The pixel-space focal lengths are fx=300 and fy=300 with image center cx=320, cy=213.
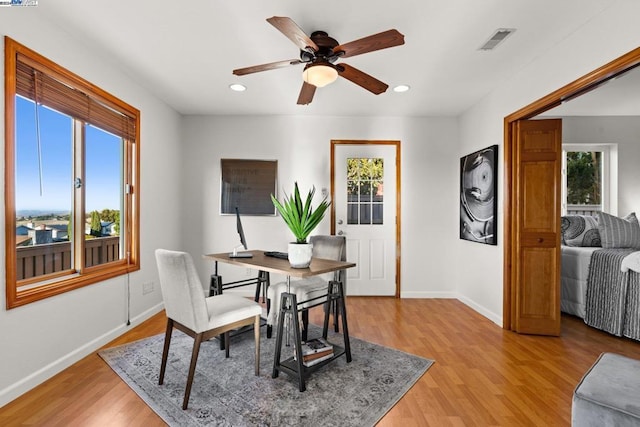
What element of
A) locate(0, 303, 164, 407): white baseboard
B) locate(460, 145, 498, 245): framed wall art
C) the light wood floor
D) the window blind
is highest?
the window blind

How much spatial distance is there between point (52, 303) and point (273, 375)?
A: 1.63 m

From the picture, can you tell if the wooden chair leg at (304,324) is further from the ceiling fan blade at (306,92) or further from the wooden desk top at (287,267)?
the ceiling fan blade at (306,92)

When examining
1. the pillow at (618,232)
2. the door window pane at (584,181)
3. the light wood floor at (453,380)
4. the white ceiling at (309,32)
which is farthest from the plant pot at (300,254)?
the door window pane at (584,181)

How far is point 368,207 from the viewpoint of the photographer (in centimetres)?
412

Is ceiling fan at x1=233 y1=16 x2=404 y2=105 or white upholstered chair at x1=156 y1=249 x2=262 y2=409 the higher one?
ceiling fan at x1=233 y1=16 x2=404 y2=105

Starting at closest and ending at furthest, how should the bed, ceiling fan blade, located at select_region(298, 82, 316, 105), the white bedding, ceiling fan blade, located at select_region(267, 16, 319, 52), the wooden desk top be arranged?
1. ceiling fan blade, located at select_region(267, 16, 319, 52)
2. the wooden desk top
3. ceiling fan blade, located at select_region(298, 82, 316, 105)
4. the bed
5. the white bedding

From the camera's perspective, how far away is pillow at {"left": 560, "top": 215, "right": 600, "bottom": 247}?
11.2ft

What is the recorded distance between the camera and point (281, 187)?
4109 mm

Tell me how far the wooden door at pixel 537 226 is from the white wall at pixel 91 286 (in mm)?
3784

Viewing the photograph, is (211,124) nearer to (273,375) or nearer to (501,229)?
(273,375)

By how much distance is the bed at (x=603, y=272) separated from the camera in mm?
2718

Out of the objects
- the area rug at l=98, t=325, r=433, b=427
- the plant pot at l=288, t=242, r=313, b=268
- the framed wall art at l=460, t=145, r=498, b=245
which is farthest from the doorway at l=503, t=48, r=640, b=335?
the plant pot at l=288, t=242, r=313, b=268

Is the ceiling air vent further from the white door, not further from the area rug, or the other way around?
the area rug

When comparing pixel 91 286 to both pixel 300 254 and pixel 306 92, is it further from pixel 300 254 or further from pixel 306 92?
pixel 306 92
